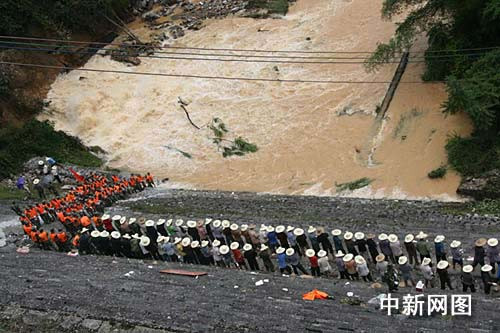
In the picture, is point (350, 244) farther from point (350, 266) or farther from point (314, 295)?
point (314, 295)

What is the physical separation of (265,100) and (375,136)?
8050 millimetres

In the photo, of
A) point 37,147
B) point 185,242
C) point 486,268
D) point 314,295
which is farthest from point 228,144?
point 486,268

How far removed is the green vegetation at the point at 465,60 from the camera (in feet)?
69.3

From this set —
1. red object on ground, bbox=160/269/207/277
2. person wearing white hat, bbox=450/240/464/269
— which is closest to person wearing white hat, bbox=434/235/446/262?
person wearing white hat, bbox=450/240/464/269

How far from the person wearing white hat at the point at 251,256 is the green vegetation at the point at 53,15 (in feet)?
80.8

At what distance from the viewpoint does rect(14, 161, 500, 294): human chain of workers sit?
43.3 feet

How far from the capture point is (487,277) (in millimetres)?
12359

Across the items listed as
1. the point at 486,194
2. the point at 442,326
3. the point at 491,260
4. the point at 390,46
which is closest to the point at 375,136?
the point at 390,46

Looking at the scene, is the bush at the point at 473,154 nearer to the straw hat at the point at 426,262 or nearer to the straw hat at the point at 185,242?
the straw hat at the point at 426,262

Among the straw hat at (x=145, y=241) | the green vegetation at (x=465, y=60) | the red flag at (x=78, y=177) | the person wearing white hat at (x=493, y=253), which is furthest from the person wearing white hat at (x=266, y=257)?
the red flag at (x=78, y=177)

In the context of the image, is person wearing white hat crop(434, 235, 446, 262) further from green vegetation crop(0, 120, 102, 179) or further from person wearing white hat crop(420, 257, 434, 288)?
green vegetation crop(0, 120, 102, 179)

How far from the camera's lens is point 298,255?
15.2 meters

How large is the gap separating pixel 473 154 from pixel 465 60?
5.45 meters

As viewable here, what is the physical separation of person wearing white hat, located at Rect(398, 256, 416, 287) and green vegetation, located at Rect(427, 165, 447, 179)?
925 centimetres
